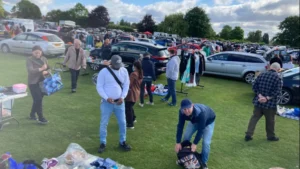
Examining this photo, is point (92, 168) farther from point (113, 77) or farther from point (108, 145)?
point (113, 77)

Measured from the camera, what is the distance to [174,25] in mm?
55250

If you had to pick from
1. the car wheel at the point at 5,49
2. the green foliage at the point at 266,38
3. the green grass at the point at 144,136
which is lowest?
the green grass at the point at 144,136

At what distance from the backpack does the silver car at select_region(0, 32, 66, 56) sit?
506 inches

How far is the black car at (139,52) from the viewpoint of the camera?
39.1 ft

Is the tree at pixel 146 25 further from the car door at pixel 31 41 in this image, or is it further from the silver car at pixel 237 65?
the silver car at pixel 237 65

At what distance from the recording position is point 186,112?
377cm

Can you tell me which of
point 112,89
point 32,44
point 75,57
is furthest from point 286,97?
point 32,44

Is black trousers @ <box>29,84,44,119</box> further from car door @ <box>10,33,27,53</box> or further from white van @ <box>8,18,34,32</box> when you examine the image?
white van @ <box>8,18,34,32</box>

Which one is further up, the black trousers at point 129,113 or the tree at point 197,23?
the tree at point 197,23

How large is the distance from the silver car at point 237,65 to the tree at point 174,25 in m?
40.5

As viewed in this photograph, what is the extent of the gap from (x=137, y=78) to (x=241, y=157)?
2.82 metres

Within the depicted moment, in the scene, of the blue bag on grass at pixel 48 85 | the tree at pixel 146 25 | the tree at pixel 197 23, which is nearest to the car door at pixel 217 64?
the blue bag on grass at pixel 48 85

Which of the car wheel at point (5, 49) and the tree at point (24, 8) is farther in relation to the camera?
the car wheel at point (5, 49)

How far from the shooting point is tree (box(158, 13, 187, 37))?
178 feet
